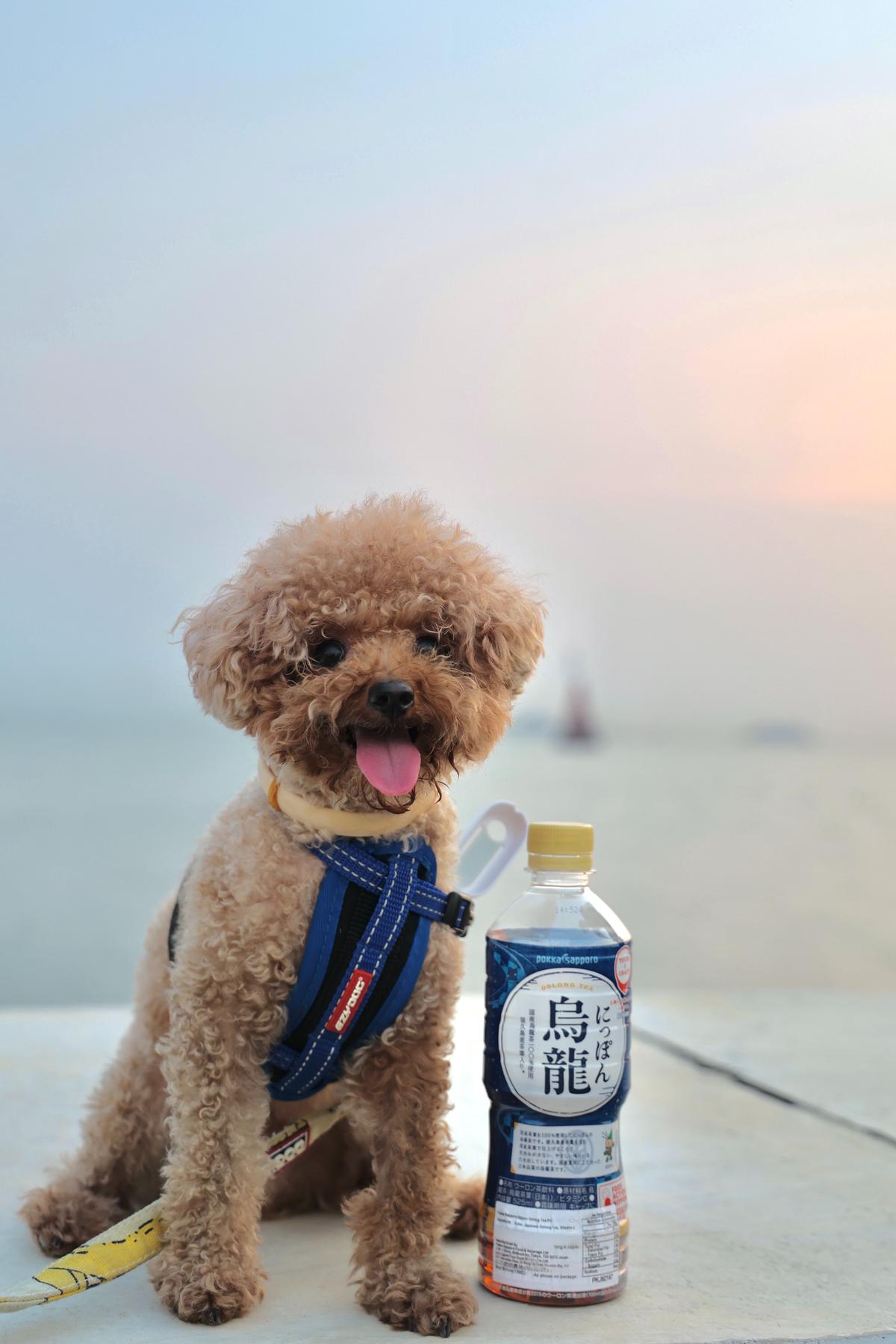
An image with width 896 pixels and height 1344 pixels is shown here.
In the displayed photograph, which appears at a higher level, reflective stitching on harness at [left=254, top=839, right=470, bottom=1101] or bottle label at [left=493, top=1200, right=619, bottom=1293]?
reflective stitching on harness at [left=254, top=839, right=470, bottom=1101]

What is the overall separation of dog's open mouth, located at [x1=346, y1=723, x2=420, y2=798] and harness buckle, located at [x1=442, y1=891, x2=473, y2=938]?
27 centimetres

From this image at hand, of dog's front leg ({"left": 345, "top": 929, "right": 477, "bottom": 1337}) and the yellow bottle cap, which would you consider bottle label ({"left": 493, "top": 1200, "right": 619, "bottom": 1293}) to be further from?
the yellow bottle cap

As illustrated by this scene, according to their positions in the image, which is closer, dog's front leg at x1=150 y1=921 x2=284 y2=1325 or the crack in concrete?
dog's front leg at x1=150 y1=921 x2=284 y2=1325

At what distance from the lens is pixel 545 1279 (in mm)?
2057

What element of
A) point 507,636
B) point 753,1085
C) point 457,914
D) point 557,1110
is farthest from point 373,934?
point 753,1085

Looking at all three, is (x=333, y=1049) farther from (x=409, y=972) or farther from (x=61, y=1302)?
(x=61, y=1302)

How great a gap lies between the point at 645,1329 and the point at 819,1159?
1193 mm

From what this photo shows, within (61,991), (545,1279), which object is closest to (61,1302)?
(545,1279)

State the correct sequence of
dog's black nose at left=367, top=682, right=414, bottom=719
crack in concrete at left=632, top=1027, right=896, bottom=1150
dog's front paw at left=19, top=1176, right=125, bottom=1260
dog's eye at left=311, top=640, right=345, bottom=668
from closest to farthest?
dog's black nose at left=367, top=682, right=414, bottom=719 → dog's eye at left=311, top=640, right=345, bottom=668 → dog's front paw at left=19, top=1176, right=125, bottom=1260 → crack in concrete at left=632, top=1027, right=896, bottom=1150

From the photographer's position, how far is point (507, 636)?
2082mm

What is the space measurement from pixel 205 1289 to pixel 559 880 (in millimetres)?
821

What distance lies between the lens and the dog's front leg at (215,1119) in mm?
1991

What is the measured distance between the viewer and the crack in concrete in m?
3.27

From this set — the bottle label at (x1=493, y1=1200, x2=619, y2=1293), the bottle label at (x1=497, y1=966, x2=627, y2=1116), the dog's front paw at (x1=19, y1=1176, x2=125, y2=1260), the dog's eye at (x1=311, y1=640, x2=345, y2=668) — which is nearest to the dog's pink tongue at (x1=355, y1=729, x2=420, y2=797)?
the dog's eye at (x1=311, y1=640, x2=345, y2=668)
